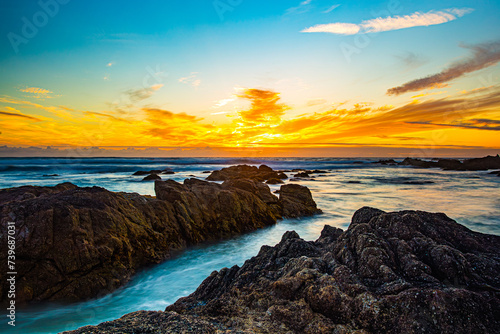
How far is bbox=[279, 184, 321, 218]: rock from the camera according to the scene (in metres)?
15.7

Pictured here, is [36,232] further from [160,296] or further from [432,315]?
[432,315]

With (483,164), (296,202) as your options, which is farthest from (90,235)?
(483,164)

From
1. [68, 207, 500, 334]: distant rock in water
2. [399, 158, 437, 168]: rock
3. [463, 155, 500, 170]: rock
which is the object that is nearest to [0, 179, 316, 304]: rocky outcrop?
[68, 207, 500, 334]: distant rock in water

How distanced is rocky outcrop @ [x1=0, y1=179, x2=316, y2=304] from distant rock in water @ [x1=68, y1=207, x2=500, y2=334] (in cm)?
337

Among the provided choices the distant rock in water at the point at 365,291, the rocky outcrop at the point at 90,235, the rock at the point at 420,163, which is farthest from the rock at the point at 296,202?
the rock at the point at 420,163

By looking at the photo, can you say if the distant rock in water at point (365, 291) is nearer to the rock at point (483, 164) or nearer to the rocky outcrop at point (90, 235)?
the rocky outcrop at point (90, 235)

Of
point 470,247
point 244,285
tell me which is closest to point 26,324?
point 244,285

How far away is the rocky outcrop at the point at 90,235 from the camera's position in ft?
20.1

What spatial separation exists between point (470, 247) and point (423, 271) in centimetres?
170

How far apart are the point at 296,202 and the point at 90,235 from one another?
12140 millimetres

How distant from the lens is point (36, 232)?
638 cm

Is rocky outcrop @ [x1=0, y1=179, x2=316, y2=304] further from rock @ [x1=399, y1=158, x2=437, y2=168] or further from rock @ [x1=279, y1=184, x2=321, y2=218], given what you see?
rock @ [x1=399, y1=158, x2=437, y2=168]

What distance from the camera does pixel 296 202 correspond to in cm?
1653

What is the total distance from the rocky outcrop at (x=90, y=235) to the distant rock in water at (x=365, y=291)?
3368 mm
